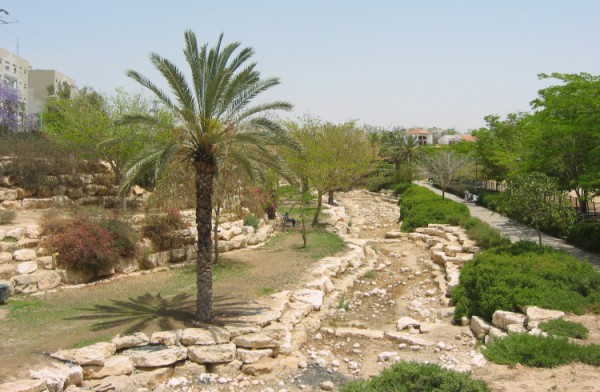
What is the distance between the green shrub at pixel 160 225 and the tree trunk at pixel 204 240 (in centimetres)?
593

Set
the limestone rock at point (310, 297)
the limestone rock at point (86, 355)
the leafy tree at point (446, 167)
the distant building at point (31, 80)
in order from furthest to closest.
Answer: the distant building at point (31, 80) < the leafy tree at point (446, 167) < the limestone rock at point (310, 297) < the limestone rock at point (86, 355)

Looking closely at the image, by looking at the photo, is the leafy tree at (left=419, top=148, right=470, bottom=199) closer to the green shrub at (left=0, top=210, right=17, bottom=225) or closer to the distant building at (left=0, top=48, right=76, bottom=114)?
the green shrub at (left=0, top=210, right=17, bottom=225)

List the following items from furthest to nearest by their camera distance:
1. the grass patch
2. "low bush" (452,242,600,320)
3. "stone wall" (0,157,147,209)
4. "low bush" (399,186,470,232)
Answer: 1. "low bush" (399,186,470,232)
2. "stone wall" (0,157,147,209)
3. "low bush" (452,242,600,320)
4. the grass patch

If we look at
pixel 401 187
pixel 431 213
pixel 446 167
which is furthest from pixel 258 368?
pixel 401 187

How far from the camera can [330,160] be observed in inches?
1022

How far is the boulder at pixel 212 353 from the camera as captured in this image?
380 inches

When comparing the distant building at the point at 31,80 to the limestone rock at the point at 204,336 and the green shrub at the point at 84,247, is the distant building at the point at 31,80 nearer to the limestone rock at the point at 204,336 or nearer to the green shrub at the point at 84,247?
the green shrub at the point at 84,247

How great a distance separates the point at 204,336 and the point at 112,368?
1855 mm

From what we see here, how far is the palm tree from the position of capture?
10930 mm

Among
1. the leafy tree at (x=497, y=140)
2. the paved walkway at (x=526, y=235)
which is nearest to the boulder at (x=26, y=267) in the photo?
the paved walkway at (x=526, y=235)

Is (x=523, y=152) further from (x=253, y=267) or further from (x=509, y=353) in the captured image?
(x=509, y=353)

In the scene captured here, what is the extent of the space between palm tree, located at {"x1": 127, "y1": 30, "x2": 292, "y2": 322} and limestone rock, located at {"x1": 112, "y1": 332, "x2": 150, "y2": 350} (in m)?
1.52

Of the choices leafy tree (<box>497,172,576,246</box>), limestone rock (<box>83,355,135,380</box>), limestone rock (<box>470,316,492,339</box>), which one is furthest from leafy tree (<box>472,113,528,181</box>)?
limestone rock (<box>83,355,135,380</box>)

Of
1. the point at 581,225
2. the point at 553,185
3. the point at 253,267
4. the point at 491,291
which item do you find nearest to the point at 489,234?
the point at 581,225
